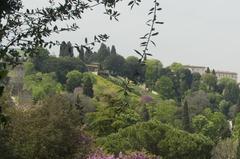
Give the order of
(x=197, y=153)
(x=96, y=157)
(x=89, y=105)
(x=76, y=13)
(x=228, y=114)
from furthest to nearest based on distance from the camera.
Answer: (x=228, y=114)
(x=89, y=105)
(x=197, y=153)
(x=96, y=157)
(x=76, y=13)

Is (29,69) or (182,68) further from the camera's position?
(182,68)

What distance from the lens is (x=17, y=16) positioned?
388 cm

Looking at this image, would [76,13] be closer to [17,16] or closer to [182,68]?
[17,16]

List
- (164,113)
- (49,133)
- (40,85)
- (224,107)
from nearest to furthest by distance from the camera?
(49,133) < (164,113) < (40,85) < (224,107)

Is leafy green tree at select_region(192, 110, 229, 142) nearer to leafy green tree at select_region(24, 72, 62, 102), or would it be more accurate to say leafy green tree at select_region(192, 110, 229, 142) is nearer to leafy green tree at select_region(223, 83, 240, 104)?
leafy green tree at select_region(24, 72, 62, 102)

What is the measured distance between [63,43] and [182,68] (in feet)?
480

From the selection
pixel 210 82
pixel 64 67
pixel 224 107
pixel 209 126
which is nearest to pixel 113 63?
pixel 64 67

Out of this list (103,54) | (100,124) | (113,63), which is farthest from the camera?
(103,54)

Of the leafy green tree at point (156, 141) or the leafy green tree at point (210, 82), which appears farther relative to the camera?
the leafy green tree at point (210, 82)

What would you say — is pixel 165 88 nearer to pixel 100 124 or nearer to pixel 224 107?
pixel 224 107

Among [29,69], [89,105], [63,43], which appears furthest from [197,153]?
[29,69]

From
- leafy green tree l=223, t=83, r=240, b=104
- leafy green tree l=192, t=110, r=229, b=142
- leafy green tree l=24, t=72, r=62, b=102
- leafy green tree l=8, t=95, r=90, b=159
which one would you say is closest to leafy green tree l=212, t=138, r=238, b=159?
leafy green tree l=192, t=110, r=229, b=142

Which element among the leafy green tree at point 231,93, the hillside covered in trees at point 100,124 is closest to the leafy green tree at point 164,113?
the hillside covered in trees at point 100,124

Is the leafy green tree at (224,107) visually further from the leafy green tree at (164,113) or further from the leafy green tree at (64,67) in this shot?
the leafy green tree at (164,113)
